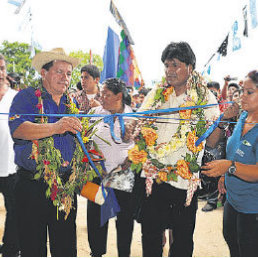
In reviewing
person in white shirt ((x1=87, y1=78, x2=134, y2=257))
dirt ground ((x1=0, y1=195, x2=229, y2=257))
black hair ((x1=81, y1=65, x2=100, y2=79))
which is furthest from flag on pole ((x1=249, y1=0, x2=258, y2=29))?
dirt ground ((x1=0, y1=195, x2=229, y2=257))

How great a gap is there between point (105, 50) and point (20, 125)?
549 centimetres

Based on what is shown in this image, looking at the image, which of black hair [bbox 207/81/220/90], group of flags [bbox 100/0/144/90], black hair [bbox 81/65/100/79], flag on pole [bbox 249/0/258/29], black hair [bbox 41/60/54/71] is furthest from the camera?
group of flags [bbox 100/0/144/90]

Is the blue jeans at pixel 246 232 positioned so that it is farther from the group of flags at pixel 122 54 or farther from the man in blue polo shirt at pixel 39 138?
the group of flags at pixel 122 54

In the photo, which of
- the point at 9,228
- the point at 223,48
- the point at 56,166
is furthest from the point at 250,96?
the point at 223,48

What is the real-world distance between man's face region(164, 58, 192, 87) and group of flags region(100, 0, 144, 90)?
4575 mm

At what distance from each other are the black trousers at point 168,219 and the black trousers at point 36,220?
0.73 m

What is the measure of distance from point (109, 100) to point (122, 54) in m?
4.67

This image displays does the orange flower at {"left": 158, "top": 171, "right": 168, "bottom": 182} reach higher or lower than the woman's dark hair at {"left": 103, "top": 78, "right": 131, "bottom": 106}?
lower

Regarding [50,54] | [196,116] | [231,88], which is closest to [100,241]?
[196,116]

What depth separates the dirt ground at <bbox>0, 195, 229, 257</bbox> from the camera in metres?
4.26

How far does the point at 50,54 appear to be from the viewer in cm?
270

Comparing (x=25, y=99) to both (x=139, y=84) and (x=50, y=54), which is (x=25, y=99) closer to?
(x=50, y=54)

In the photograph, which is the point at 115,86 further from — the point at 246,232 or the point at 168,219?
the point at 246,232

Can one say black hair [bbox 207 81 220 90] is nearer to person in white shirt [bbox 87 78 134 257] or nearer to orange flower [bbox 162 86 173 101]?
person in white shirt [bbox 87 78 134 257]
